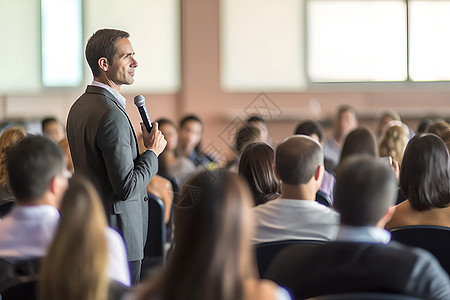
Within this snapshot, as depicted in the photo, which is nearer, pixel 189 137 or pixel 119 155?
pixel 119 155

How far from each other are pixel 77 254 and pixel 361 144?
3.25 metres

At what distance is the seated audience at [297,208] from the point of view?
9.14 ft

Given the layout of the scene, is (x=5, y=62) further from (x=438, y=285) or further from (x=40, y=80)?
(x=438, y=285)

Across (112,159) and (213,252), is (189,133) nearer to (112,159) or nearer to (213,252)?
(112,159)

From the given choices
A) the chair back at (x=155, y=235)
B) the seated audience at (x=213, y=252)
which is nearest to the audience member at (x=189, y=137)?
the chair back at (x=155, y=235)

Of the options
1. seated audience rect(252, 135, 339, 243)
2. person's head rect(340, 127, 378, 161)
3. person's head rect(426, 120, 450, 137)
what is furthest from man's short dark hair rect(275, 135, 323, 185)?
person's head rect(426, 120, 450, 137)

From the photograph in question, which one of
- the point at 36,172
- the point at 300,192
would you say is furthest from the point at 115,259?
the point at 300,192

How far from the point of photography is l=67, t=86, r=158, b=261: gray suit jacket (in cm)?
300

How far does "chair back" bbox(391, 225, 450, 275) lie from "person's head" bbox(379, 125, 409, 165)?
8.13 ft

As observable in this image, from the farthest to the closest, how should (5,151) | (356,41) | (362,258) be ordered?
(356,41) < (5,151) < (362,258)

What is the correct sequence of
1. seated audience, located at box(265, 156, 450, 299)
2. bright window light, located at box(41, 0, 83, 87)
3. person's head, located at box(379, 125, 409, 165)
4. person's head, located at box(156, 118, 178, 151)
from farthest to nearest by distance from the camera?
bright window light, located at box(41, 0, 83, 87), person's head, located at box(156, 118, 178, 151), person's head, located at box(379, 125, 409, 165), seated audience, located at box(265, 156, 450, 299)

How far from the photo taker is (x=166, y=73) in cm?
988

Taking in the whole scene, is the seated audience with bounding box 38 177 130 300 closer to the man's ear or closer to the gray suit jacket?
the gray suit jacket

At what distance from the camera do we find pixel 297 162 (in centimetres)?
297
